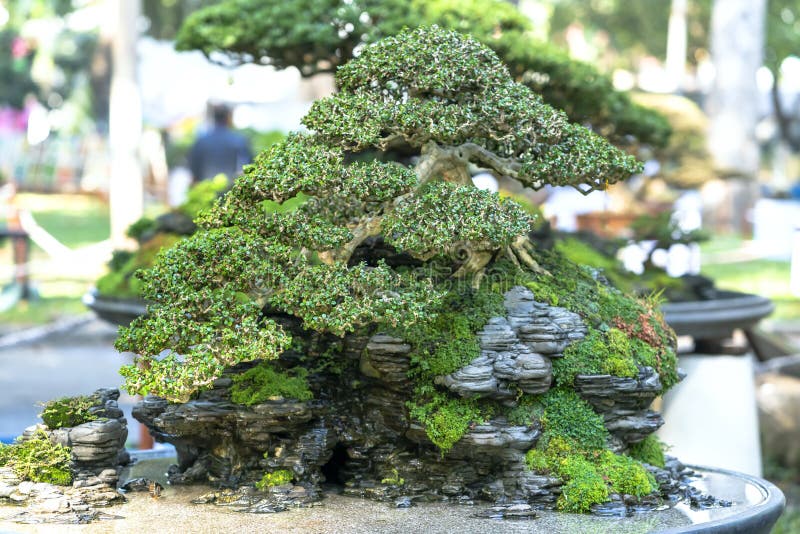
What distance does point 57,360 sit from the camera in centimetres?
1570

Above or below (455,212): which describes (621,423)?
below

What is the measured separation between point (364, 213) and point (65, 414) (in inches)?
76.6

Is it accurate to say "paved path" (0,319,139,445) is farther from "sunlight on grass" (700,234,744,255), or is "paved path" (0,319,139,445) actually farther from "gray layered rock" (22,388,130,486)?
"sunlight on grass" (700,234,744,255)

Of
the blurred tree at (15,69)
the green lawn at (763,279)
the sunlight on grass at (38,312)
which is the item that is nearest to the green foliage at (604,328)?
the sunlight on grass at (38,312)

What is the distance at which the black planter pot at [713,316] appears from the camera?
8656 mm

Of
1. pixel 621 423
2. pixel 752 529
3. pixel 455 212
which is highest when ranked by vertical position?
pixel 455 212

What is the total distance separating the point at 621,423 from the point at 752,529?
2.92ft

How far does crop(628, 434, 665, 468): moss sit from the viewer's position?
5.87m

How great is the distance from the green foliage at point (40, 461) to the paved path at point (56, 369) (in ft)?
22.4

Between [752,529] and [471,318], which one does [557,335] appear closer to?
[471,318]

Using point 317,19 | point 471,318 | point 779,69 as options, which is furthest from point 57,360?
point 779,69

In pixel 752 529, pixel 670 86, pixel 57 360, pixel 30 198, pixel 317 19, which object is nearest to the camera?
pixel 752 529

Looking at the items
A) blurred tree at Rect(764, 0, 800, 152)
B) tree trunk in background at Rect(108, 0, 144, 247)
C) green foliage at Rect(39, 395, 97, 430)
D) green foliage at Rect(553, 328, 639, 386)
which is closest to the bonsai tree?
green foliage at Rect(553, 328, 639, 386)

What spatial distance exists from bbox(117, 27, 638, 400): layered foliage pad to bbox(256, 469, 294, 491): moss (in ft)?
2.55
